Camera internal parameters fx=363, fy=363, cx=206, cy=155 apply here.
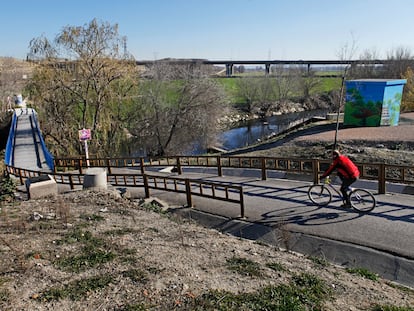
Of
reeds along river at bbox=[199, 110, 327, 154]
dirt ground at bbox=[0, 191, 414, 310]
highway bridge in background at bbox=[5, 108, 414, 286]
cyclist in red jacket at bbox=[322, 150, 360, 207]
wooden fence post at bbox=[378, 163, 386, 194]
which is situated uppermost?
cyclist in red jacket at bbox=[322, 150, 360, 207]

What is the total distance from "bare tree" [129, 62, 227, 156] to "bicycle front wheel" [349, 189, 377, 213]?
23.8 metres

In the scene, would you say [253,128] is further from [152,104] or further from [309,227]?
[309,227]

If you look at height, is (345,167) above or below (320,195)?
above

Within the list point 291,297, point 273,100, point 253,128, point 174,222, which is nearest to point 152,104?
point 253,128

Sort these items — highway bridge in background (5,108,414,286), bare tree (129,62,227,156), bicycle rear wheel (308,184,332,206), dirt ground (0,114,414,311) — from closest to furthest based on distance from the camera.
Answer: dirt ground (0,114,414,311) → highway bridge in background (5,108,414,286) → bicycle rear wheel (308,184,332,206) → bare tree (129,62,227,156)

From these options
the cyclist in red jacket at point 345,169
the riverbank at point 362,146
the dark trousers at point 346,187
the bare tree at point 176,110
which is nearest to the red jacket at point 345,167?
the cyclist in red jacket at point 345,169

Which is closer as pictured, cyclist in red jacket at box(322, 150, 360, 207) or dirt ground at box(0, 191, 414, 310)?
dirt ground at box(0, 191, 414, 310)

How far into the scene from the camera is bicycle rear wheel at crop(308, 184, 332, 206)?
401 inches

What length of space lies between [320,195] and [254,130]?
3959cm

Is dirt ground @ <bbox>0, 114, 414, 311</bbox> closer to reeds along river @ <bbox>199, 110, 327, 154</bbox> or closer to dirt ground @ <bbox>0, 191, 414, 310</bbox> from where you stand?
dirt ground @ <bbox>0, 191, 414, 310</bbox>

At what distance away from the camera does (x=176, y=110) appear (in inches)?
1305

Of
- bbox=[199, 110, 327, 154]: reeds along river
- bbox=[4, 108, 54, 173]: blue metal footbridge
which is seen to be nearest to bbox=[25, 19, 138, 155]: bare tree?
bbox=[4, 108, 54, 173]: blue metal footbridge

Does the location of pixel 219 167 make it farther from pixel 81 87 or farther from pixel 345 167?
pixel 81 87

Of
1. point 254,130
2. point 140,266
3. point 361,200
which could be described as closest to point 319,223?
point 361,200
